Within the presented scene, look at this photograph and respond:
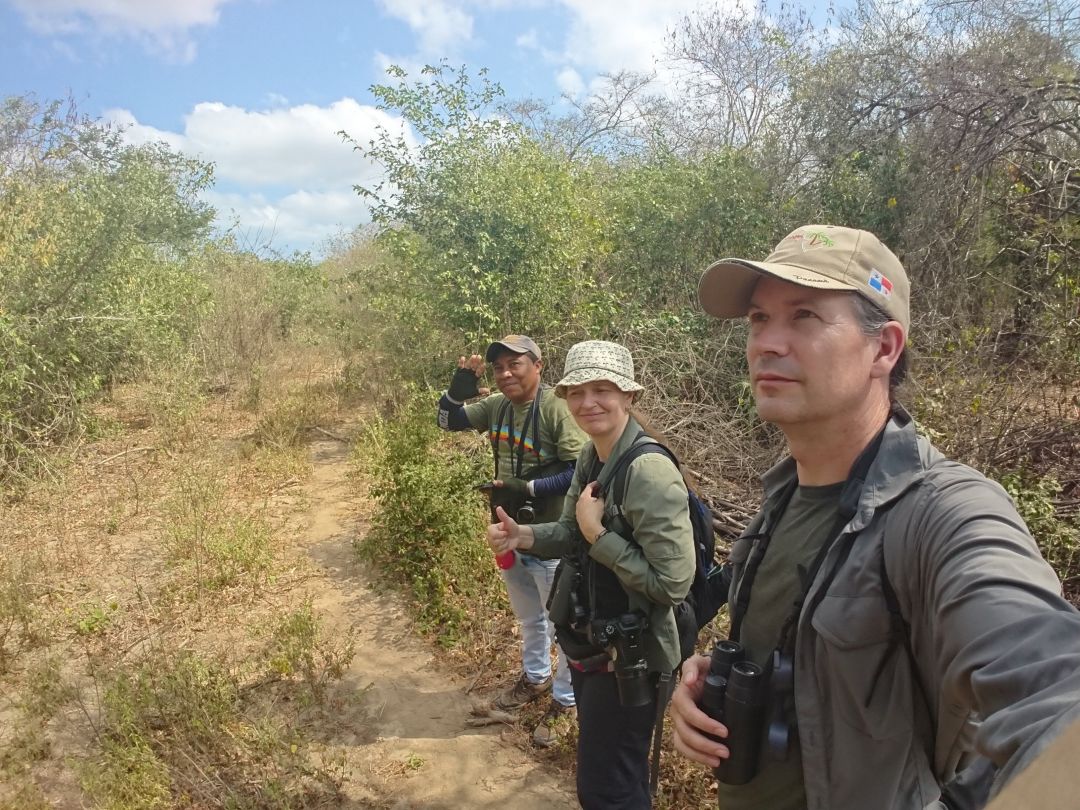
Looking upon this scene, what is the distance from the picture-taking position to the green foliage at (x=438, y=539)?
4.57 m

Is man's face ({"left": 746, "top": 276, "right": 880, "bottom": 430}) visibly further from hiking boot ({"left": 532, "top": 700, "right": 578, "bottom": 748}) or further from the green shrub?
the green shrub

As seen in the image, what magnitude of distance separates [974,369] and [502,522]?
14.7 ft

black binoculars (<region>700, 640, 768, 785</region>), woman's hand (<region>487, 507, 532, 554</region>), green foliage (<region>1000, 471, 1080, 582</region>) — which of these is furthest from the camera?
green foliage (<region>1000, 471, 1080, 582</region>)

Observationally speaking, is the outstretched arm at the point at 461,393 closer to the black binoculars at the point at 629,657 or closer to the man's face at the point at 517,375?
the man's face at the point at 517,375

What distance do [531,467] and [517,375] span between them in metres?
0.47

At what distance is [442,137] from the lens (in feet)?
25.2

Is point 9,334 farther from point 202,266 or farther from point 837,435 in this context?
point 837,435

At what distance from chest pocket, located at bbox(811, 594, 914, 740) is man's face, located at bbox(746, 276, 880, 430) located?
1.13ft

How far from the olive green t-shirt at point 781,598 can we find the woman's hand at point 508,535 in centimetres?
136

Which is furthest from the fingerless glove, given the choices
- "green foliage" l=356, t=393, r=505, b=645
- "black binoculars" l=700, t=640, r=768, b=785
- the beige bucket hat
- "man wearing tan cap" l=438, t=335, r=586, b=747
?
"black binoculars" l=700, t=640, r=768, b=785

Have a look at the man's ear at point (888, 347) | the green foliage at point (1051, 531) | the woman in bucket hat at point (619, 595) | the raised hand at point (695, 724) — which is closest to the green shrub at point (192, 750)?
the woman in bucket hat at point (619, 595)

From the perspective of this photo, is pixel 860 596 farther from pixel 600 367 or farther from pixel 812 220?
pixel 812 220

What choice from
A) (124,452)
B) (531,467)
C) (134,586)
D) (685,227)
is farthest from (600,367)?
(124,452)

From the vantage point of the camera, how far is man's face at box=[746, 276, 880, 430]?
1.19m
